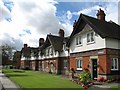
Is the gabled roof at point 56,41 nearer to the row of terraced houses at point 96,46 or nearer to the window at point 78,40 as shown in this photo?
the row of terraced houses at point 96,46

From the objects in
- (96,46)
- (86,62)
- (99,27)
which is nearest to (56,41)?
(86,62)

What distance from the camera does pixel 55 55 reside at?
45.0 metres

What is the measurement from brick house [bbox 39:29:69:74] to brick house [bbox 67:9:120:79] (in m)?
9.11

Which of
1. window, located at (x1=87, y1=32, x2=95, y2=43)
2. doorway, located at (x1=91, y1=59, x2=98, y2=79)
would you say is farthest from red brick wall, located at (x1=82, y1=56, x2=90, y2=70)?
window, located at (x1=87, y1=32, x2=95, y2=43)

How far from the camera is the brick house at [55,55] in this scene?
140 feet

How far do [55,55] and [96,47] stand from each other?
1793 centimetres

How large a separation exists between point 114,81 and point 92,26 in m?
7.01

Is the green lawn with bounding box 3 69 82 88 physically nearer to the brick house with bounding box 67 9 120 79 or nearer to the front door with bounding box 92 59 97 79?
the front door with bounding box 92 59 97 79

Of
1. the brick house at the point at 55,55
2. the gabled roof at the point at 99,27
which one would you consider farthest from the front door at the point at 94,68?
the brick house at the point at 55,55

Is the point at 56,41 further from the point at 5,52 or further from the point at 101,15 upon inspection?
the point at 5,52

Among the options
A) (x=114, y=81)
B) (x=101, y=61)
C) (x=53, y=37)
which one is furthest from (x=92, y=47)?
(x=53, y=37)

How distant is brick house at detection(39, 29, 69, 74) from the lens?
42572mm

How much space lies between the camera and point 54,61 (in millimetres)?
45594

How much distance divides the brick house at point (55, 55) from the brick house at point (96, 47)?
29.9 feet
